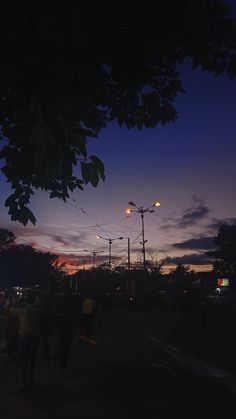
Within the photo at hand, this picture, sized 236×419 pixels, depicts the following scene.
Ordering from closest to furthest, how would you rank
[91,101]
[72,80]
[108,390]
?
[72,80] → [91,101] → [108,390]

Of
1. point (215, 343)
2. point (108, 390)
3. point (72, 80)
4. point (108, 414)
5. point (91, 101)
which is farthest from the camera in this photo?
point (215, 343)

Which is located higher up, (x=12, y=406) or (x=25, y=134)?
(x=25, y=134)

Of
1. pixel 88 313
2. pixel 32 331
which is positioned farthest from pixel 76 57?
pixel 88 313

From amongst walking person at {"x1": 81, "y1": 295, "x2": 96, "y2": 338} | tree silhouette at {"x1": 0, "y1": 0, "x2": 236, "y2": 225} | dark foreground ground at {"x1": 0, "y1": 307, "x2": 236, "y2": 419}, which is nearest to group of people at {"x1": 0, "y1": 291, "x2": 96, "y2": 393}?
dark foreground ground at {"x1": 0, "y1": 307, "x2": 236, "y2": 419}

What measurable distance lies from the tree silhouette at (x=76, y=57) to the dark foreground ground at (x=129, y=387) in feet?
16.4

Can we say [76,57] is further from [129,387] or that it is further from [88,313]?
[88,313]

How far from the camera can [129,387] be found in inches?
393

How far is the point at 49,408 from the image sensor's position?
8.09m

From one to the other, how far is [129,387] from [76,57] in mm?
7939

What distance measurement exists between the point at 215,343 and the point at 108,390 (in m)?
9.71

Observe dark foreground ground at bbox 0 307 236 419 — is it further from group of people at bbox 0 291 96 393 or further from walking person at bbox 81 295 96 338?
walking person at bbox 81 295 96 338

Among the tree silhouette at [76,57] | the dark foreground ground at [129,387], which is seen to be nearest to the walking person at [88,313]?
the dark foreground ground at [129,387]

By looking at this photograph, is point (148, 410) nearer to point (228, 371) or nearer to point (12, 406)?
point (12, 406)

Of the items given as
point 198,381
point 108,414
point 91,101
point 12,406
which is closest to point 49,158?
point 91,101
